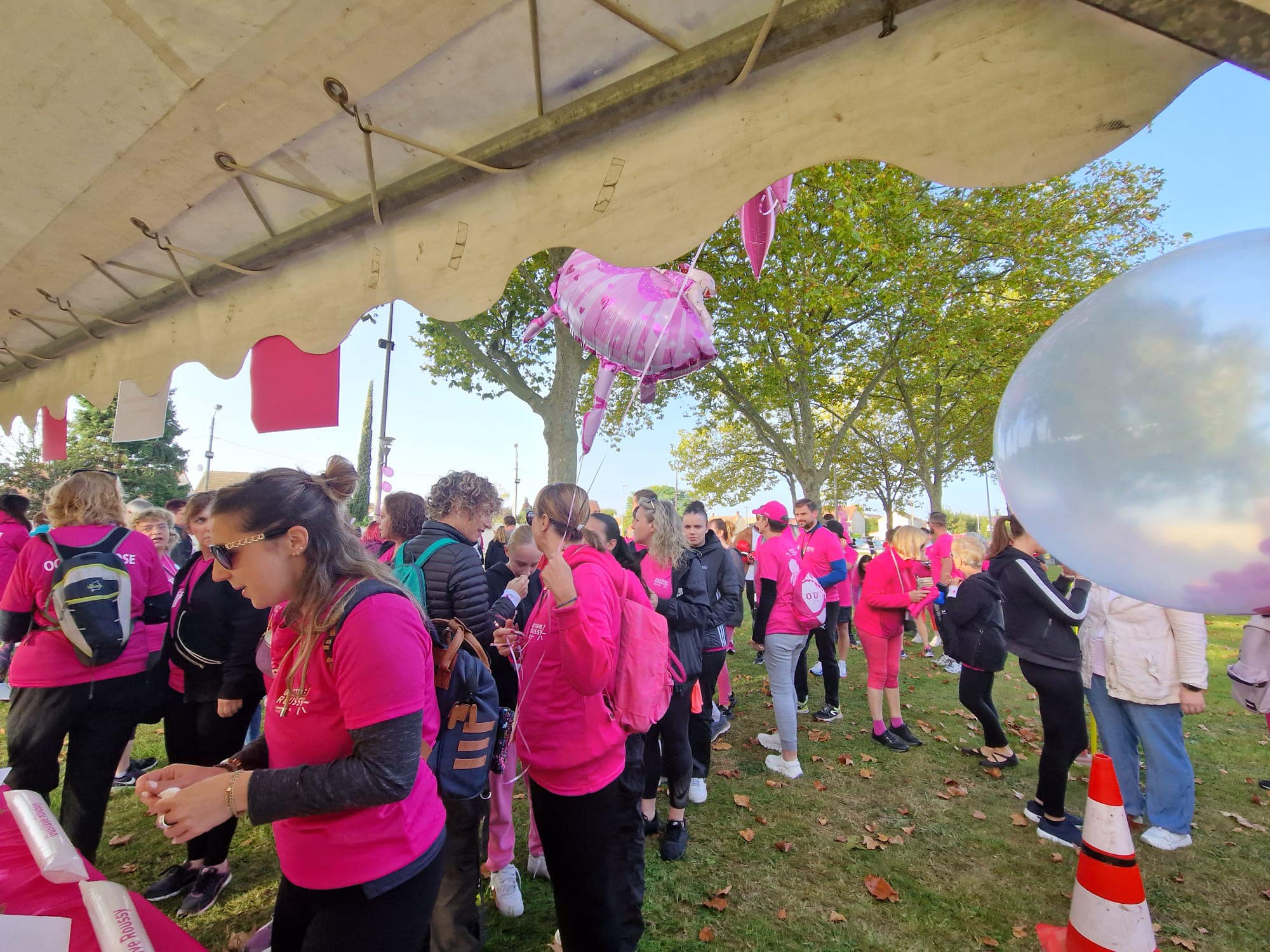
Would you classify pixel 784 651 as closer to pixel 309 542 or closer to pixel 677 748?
pixel 677 748

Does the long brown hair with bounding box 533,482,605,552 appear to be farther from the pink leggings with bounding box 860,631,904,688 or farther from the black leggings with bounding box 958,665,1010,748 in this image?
the black leggings with bounding box 958,665,1010,748

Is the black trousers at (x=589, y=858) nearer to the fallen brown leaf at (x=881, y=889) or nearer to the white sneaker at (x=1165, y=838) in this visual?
the fallen brown leaf at (x=881, y=889)

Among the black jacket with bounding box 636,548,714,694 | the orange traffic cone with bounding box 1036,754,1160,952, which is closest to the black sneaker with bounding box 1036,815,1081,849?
the orange traffic cone with bounding box 1036,754,1160,952

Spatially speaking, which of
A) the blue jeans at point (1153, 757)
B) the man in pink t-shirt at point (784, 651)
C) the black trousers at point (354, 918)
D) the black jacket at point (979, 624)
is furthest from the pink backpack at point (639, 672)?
the black jacket at point (979, 624)

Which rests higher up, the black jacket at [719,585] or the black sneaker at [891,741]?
the black jacket at [719,585]

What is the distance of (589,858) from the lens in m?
2.04

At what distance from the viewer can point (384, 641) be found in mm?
1374

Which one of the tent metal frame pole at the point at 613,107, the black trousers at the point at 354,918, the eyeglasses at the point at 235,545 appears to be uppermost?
the tent metal frame pole at the point at 613,107

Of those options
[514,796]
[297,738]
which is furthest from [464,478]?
[514,796]

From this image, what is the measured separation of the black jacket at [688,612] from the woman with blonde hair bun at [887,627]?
86.6 inches

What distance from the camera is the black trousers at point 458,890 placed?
2.28 metres

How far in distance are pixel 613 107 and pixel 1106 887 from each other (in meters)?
3.47

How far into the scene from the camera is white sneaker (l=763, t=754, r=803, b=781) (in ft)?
15.1

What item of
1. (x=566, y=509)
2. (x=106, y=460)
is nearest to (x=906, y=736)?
(x=566, y=509)
